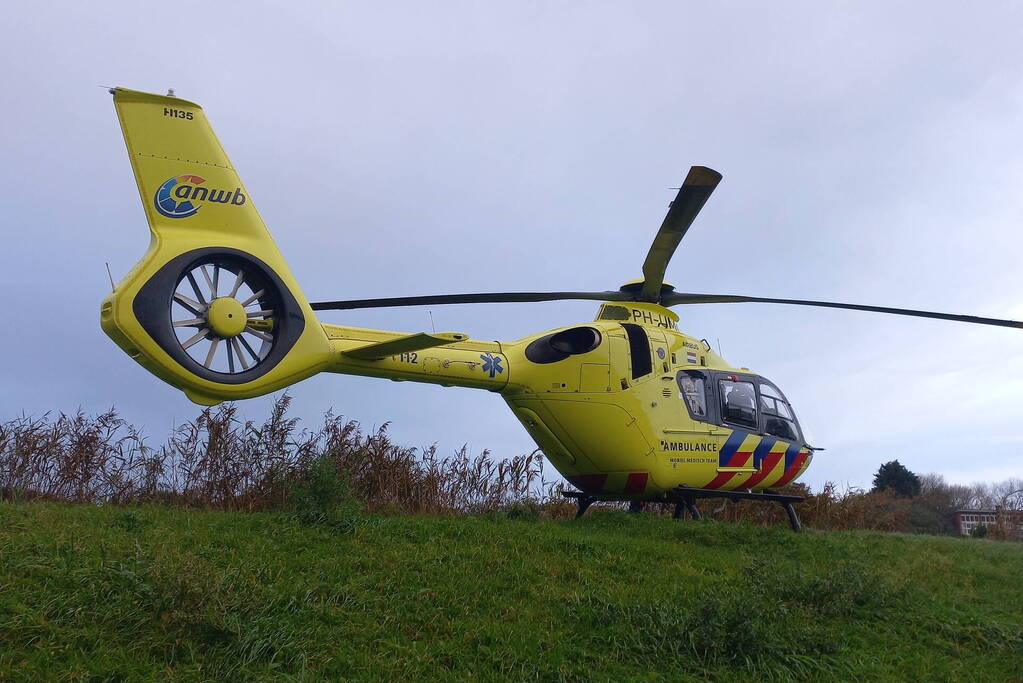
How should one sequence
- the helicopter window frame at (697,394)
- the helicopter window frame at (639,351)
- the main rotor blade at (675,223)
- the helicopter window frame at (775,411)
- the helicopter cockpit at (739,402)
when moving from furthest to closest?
the helicopter window frame at (775,411) < the helicopter cockpit at (739,402) < the helicopter window frame at (697,394) < the helicopter window frame at (639,351) < the main rotor blade at (675,223)

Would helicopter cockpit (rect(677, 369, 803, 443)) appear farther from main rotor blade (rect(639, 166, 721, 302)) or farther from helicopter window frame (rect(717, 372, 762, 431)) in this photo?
main rotor blade (rect(639, 166, 721, 302))

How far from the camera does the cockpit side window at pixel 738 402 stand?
1201cm

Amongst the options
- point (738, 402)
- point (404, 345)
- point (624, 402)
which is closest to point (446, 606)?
point (404, 345)

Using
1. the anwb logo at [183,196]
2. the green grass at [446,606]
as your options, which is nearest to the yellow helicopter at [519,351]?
the anwb logo at [183,196]

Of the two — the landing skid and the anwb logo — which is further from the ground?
the anwb logo

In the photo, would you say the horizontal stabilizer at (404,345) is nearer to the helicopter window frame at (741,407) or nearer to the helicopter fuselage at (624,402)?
the helicopter fuselage at (624,402)

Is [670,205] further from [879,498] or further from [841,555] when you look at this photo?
[879,498]

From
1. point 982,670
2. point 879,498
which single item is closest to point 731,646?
point 982,670

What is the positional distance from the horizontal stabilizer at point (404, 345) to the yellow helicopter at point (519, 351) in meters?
0.02

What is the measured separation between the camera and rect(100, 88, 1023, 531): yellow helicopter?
24.3 feet

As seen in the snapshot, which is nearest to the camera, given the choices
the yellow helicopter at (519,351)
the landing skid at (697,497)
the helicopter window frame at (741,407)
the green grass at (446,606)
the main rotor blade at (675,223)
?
the green grass at (446,606)

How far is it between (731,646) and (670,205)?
5.44 meters

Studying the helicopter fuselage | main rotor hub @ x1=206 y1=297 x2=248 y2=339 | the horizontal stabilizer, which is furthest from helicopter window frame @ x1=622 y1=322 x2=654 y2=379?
main rotor hub @ x1=206 y1=297 x2=248 y2=339

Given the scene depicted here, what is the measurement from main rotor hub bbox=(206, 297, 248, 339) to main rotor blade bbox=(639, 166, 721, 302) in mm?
5240
